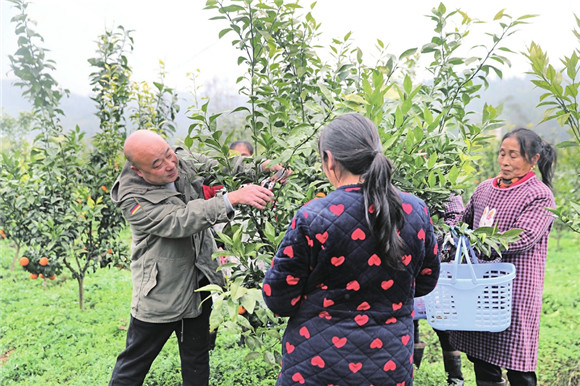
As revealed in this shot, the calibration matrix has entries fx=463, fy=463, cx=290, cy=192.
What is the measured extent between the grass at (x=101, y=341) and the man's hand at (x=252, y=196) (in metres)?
1.51

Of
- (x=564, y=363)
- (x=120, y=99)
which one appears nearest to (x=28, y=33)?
(x=120, y=99)

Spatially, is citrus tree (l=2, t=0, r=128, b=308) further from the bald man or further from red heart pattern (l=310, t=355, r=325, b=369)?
red heart pattern (l=310, t=355, r=325, b=369)

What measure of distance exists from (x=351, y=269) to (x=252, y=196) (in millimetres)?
552

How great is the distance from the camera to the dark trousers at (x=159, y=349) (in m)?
2.19

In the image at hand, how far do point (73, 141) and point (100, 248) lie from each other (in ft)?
3.16

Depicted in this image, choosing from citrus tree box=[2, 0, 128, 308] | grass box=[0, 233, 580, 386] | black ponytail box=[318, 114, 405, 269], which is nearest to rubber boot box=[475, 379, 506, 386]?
grass box=[0, 233, 580, 386]

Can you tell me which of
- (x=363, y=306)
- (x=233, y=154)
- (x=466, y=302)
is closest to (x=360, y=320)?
(x=363, y=306)

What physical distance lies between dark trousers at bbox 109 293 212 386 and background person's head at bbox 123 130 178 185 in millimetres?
681

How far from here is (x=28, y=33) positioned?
3.47m

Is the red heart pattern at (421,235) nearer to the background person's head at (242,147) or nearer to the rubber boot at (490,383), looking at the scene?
the rubber boot at (490,383)

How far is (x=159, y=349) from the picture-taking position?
2256 mm

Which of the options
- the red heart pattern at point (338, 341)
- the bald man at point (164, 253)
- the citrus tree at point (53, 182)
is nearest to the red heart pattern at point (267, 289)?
the red heart pattern at point (338, 341)

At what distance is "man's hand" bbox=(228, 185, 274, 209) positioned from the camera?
1721mm

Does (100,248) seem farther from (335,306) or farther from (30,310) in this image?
(335,306)
